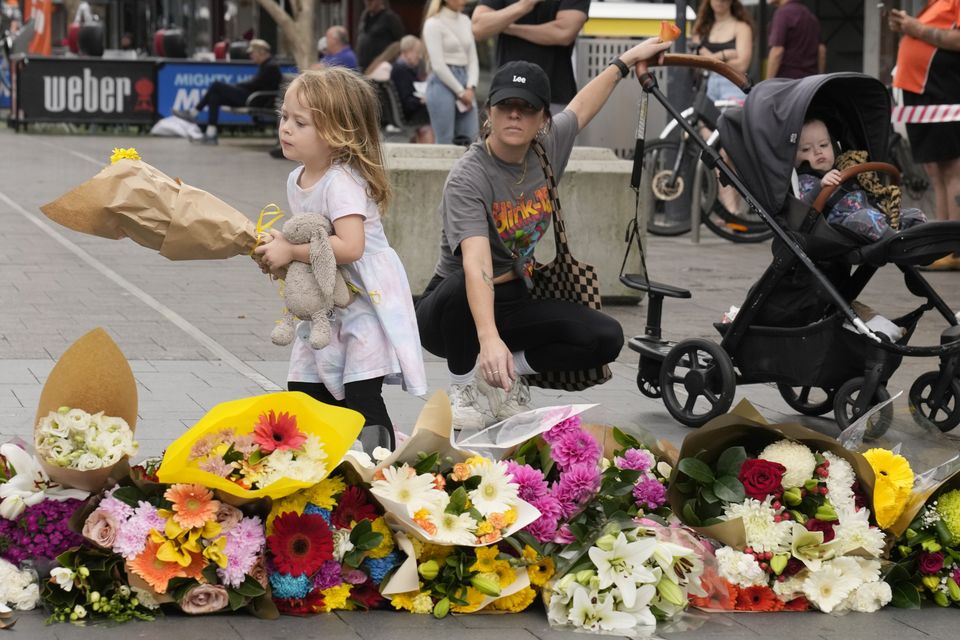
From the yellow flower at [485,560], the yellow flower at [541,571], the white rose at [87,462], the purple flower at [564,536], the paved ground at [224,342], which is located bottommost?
the paved ground at [224,342]

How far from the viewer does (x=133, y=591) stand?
3979 mm

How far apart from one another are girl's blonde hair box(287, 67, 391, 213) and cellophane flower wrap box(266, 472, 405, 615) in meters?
1.14

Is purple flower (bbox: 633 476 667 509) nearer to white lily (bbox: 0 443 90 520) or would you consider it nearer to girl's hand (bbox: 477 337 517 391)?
girl's hand (bbox: 477 337 517 391)

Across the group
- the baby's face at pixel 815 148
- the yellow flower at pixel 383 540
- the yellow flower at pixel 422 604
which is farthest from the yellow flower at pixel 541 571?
the baby's face at pixel 815 148

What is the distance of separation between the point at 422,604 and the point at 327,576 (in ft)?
0.86

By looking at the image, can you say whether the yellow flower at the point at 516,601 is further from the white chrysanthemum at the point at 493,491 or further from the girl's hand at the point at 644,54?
the girl's hand at the point at 644,54

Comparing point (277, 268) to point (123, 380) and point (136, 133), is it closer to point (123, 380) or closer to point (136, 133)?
point (123, 380)

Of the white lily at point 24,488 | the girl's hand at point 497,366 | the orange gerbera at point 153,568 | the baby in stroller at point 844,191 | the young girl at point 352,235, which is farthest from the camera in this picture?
the baby in stroller at point 844,191

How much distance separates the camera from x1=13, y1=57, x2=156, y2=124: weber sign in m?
23.5

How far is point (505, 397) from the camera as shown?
612 centimetres

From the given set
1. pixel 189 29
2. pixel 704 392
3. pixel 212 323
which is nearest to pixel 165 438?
pixel 704 392

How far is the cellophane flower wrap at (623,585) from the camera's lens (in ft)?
13.3

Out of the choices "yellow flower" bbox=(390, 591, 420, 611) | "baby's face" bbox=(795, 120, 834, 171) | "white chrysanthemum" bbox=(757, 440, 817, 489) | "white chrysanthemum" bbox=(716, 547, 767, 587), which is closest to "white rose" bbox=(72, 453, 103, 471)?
"yellow flower" bbox=(390, 591, 420, 611)

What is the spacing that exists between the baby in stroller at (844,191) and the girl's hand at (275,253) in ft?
7.70
